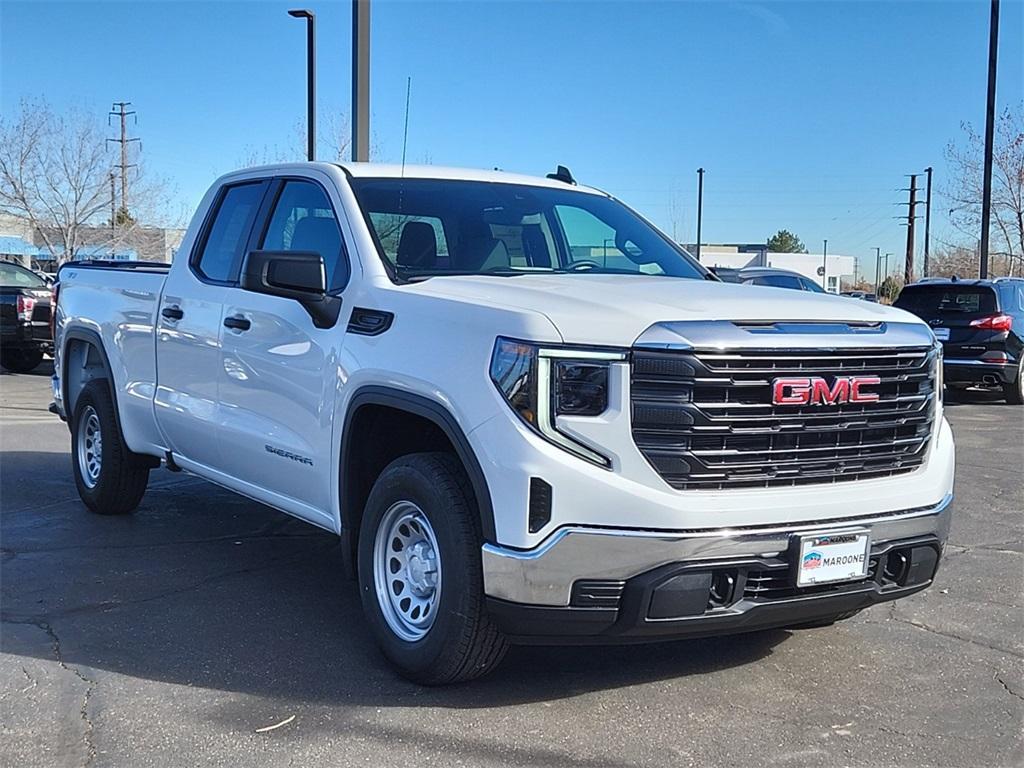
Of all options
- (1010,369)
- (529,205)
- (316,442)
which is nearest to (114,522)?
(316,442)

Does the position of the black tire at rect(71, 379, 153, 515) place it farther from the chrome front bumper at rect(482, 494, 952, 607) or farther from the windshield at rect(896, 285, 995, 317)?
the windshield at rect(896, 285, 995, 317)

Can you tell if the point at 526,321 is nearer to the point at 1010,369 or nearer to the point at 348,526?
the point at 348,526

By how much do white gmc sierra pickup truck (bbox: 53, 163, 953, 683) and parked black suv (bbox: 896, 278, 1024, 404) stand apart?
10.3 metres

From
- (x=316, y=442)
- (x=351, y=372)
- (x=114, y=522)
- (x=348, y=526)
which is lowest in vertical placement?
(x=114, y=522)

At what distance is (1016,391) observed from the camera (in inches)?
574

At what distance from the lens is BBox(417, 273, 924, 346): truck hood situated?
361 centimetres

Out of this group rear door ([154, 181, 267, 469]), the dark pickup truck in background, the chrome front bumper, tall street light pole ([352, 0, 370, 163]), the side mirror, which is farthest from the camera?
the dark pickup truck in background

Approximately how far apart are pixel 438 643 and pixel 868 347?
6.09 feet

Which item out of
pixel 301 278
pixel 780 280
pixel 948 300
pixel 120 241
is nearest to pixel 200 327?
pixel 301 278

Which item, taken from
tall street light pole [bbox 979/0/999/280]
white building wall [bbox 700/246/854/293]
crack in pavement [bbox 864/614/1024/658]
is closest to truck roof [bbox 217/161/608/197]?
crack in pavement [bbox 864/614/1024/658]

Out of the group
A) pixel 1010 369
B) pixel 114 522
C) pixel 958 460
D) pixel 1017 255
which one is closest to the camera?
pixel 114 522

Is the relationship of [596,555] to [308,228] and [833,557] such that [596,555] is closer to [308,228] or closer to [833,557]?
[833,557]

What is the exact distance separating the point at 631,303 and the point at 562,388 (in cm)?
48

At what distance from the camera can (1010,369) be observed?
14281mm
